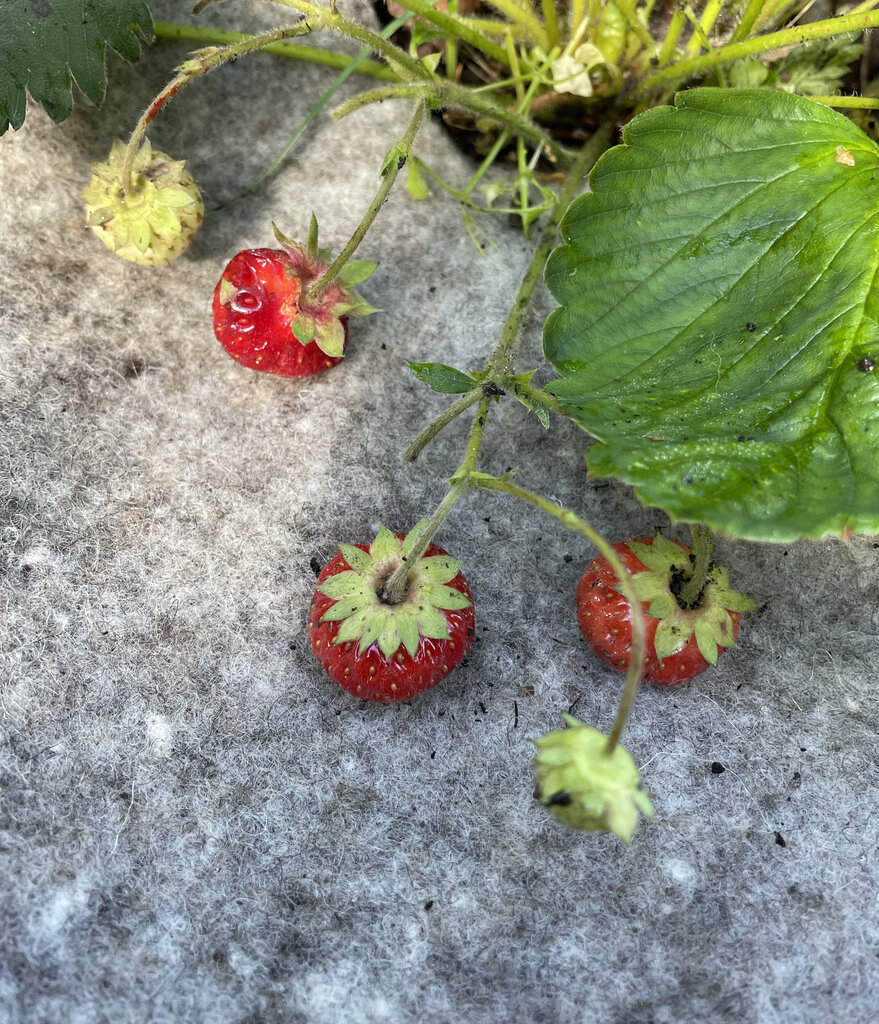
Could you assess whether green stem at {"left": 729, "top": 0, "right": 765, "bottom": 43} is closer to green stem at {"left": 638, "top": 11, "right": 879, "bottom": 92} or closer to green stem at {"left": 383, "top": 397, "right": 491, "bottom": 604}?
green stem at {"left": 638, "top": 11, "right": 879, "bottom": 92}

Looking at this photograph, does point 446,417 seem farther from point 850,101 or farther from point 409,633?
point 850,101

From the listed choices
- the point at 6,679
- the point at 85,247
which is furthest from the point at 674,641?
the point at 85,247

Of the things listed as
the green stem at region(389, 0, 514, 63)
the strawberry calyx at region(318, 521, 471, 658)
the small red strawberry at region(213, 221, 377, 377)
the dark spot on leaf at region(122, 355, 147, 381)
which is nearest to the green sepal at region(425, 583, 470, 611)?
the strawberry calyx at region(318, 521, 471, 658)

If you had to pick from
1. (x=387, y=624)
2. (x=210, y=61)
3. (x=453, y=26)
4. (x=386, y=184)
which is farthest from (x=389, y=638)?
(x=453, y=26)

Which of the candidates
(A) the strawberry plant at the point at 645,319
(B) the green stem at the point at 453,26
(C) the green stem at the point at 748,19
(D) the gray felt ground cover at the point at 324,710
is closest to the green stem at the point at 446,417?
(A) the strawberry plant at the point at 645,319

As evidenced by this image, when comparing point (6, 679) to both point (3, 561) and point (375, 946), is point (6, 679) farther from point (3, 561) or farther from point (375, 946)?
point (375, 946)

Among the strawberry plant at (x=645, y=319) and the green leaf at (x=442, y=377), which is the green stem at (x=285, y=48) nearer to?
the strawberry plant at (x=645, y=319)
